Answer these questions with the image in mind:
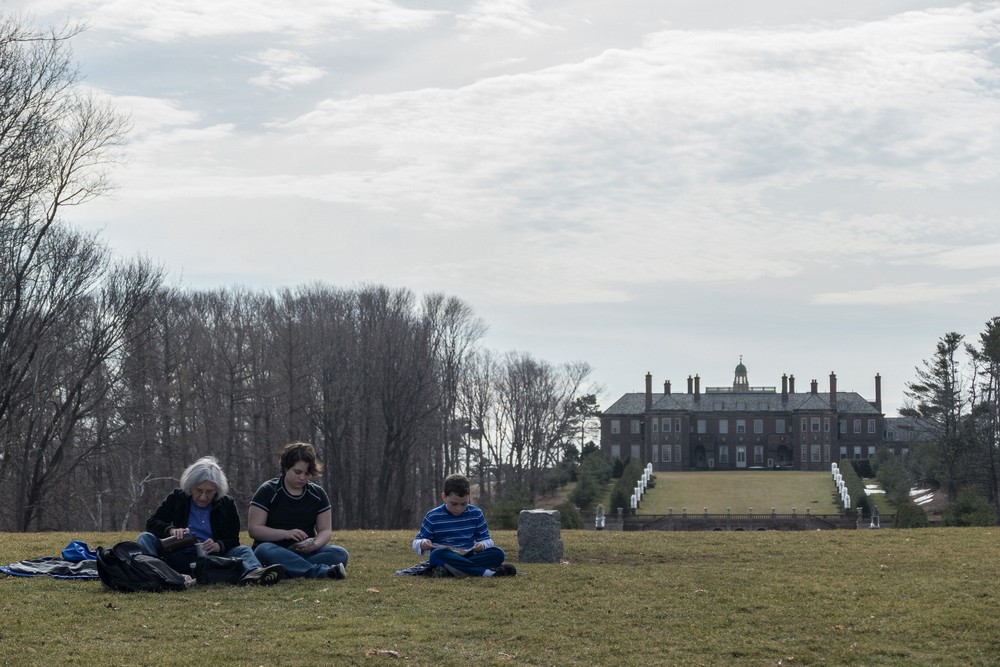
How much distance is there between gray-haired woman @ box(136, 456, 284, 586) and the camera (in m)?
10.9

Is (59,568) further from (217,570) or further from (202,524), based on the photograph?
(217,570)

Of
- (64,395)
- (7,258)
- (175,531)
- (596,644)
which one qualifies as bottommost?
(596,644)

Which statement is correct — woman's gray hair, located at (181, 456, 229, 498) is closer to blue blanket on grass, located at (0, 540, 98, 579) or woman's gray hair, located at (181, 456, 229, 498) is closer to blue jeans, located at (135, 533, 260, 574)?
blue jeans, located at (135, 533, 260, 574)

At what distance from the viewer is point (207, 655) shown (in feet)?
26.1

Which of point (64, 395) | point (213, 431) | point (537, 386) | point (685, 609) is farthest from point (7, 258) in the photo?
point (537, 386)

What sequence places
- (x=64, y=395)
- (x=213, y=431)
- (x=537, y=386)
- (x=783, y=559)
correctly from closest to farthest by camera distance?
(x=783, y=559)
(x=64, y=395)
(x=213, y=431)
(x=537, y=386)

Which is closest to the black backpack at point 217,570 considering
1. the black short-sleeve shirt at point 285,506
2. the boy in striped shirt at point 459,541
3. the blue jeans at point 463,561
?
the black short-sleeve shirt at point 285,506

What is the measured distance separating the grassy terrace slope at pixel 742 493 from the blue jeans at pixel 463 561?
5978 cm

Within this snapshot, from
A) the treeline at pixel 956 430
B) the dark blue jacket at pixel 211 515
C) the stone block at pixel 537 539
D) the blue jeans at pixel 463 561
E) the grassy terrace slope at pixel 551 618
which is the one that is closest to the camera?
the grassy terrace slope at pixel 551 618

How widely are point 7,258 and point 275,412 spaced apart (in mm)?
23228

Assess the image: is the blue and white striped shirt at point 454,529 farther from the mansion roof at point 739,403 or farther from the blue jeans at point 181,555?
the mansion roof at point 739,403

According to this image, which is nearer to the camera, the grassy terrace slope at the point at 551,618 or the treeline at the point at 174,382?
the grassy terrace slope at the point at 551,618

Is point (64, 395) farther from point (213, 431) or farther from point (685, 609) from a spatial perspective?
point (685, 609)

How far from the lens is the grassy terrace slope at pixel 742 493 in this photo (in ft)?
237
